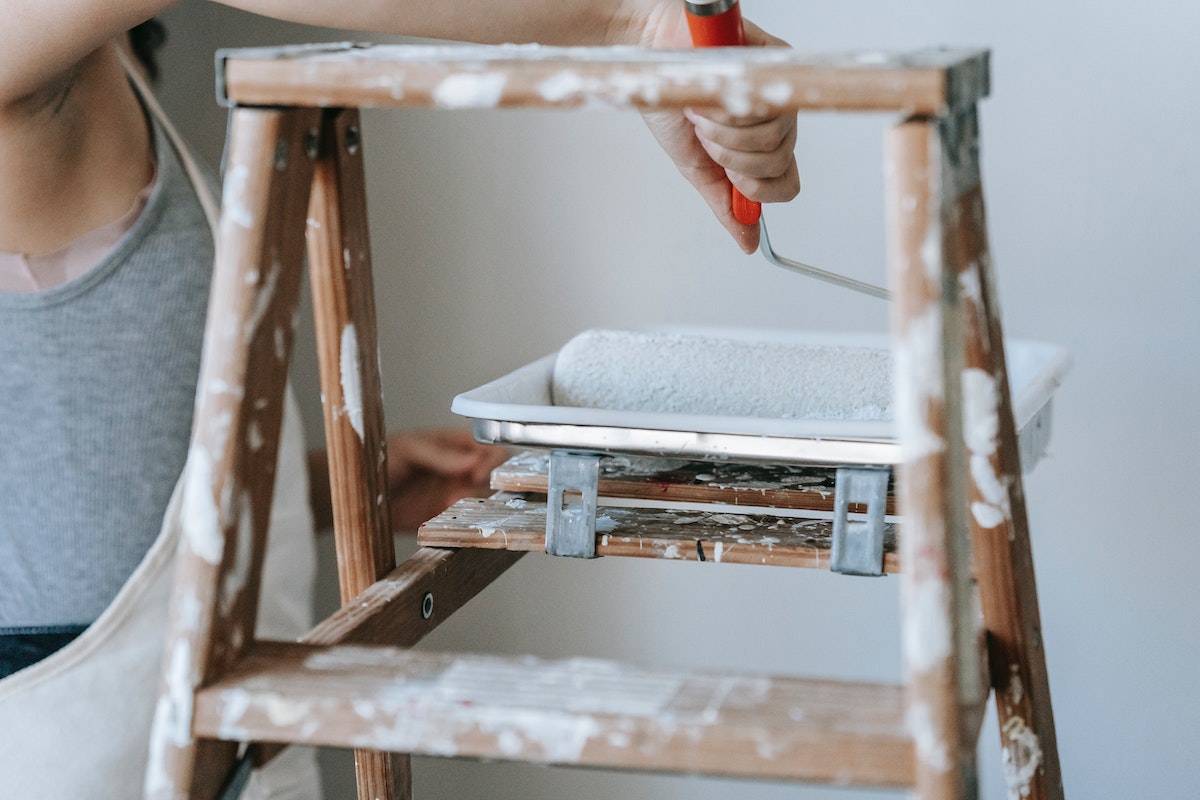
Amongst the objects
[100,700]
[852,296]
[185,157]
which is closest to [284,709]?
[100,700]

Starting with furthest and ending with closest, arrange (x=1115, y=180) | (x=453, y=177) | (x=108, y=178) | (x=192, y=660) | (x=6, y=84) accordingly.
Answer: (x=453, y=177)
(x=1115, y=180)
(x=108, y=178)
(x=6, y=84)
(x=192, y=660)

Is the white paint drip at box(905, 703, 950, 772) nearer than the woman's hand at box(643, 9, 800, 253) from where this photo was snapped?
Yes

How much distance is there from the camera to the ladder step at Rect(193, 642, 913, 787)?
36 cm

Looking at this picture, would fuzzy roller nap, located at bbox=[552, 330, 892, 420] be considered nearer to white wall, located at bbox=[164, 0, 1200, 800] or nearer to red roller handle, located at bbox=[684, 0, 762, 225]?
red roller handle, located at bbox=[684, 0, 762, 225]

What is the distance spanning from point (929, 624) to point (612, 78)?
→ 0.21m

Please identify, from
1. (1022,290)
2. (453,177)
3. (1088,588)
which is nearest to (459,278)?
(453,177)

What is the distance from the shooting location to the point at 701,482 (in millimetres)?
642

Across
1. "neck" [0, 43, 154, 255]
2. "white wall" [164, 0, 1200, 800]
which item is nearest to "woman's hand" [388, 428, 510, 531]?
"white wall" [164, 0, 1200, 800]

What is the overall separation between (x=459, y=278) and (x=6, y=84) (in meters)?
0.59

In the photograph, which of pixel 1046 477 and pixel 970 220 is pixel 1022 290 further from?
pixel 970 220

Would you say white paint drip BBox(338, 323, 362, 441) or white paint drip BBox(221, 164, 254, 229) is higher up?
white paint drip BBox(221, 164, 254, 229)

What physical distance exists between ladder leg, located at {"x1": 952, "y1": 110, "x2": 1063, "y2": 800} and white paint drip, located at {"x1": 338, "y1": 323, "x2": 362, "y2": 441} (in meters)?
0.29

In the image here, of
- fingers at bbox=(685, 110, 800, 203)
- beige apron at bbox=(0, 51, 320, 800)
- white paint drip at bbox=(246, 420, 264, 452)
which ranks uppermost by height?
fingers at bbox=(685, 110, 800, 203)

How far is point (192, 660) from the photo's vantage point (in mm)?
411
